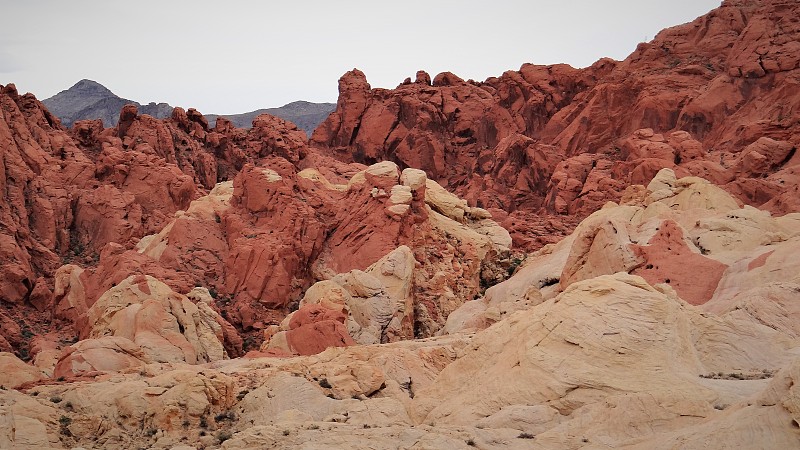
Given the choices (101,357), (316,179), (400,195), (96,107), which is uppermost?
(96,107)

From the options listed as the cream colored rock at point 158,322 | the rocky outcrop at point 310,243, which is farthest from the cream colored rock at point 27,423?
the rocky outcrop at point 310,243

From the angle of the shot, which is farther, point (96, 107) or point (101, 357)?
point (96, 107)

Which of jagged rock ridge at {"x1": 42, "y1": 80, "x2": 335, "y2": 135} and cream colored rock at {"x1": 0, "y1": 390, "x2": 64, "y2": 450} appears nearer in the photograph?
cream colored rock at {"x1": 0, "y1": 390, "x2": 64, "y2": 450}

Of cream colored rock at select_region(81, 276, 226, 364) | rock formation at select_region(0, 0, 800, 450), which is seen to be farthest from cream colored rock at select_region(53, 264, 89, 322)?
cream colored rock at select_region(81, 276, 226, 364)

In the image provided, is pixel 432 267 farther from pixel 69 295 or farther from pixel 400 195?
pixel 69 295

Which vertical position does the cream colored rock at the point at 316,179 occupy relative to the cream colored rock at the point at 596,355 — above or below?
above

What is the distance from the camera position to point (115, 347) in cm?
2217

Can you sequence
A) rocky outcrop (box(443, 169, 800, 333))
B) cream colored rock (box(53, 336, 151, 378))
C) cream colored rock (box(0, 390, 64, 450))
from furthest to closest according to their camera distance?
rocky outcrop (box(443, 169, 800, 333)), cream colored rock (box(53, 336, 151, 378)), cream colored rock (box(0, 390, 64, 450))

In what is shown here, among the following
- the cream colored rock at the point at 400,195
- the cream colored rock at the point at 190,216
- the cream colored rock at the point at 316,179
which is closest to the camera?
the cream colored rock at the point at 400,195

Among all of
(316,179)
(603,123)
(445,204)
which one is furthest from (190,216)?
(603,123)

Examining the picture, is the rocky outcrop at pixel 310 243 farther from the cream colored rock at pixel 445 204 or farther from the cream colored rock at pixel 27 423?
the cream colored rock at pixel 27 423

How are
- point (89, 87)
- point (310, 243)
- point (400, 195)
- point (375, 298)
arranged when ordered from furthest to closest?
point (89, 87), point (310, 243), point (400, 195), point (375, 298)

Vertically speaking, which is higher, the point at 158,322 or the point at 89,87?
the point at 89,87

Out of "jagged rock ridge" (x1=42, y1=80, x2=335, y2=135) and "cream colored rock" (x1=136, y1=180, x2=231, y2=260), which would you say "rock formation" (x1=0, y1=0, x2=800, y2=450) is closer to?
"cream colored rock" (x1=136, y1=180, x2=231, y2=260)
